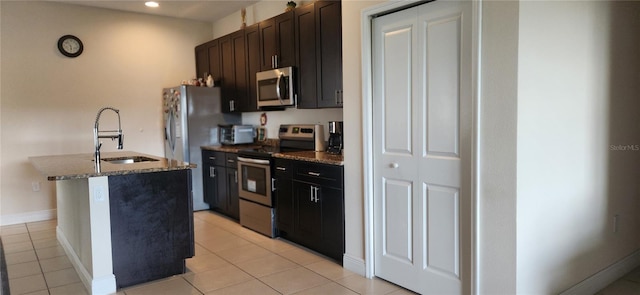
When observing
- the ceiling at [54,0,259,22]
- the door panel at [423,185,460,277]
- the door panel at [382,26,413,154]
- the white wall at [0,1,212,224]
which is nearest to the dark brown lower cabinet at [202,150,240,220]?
the white wall at [0,1,212,224]

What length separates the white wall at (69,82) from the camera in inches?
193

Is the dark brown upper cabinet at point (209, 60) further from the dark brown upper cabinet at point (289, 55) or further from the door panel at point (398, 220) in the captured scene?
the door panel at point (398, 220)

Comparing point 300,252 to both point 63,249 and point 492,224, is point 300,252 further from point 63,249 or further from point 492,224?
point 63,249

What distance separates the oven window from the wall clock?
261 centimetres

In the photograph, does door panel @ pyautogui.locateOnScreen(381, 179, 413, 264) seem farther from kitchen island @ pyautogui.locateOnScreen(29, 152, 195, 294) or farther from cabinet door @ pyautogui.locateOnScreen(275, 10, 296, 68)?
cabinet door @ pyautogui.locateOnScreen(275, 10, 296, 68)

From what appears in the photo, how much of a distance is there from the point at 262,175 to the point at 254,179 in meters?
0.17

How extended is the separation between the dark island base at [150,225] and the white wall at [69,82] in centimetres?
279

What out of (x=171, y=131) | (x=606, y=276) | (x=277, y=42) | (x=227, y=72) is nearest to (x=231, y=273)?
(x=277, y=42)

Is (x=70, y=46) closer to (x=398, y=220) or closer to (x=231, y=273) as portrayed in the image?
(x=231, y=273)

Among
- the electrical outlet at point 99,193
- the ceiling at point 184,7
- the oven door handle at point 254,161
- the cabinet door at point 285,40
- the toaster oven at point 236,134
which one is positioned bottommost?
the electrical outlet at point 99,193

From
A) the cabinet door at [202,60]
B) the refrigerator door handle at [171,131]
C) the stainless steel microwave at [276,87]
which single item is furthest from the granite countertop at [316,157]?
the cabinet door at [202,60]

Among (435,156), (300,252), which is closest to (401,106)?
(435,156)

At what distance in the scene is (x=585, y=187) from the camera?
2727 mm

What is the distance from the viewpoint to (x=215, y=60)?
18.6ft
